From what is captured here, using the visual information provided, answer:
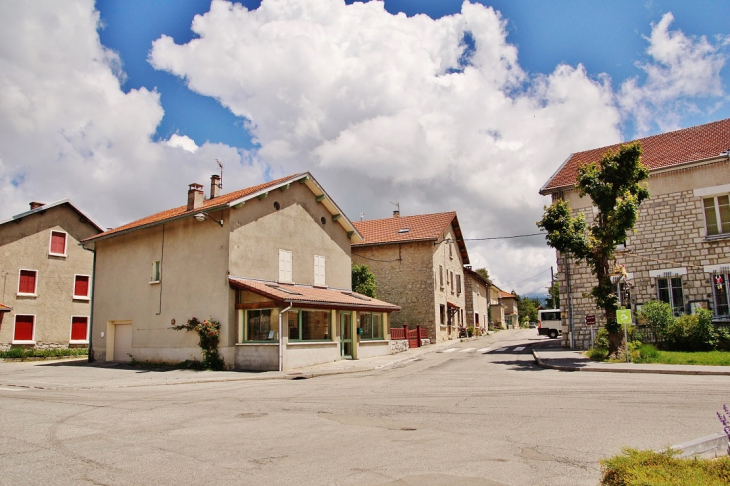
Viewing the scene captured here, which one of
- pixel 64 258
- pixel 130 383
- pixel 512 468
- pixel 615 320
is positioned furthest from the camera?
pixel 64 258

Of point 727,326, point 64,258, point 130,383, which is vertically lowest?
point 130,383

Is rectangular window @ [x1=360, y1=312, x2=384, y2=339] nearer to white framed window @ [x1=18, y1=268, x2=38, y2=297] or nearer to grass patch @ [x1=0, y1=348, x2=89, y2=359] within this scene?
grass patch @ [x1=0, y1=348, x2=89, y2=359]

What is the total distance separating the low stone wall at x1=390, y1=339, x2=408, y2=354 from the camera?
2548 cm

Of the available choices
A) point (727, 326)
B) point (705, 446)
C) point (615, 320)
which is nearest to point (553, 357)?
point (615, 320)

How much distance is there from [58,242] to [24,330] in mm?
5462

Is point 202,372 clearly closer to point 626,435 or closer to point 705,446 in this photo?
point 626,435

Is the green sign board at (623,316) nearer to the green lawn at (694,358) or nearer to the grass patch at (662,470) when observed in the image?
the green lawn at (694,358)

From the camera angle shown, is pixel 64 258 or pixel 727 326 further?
pixel 64 258

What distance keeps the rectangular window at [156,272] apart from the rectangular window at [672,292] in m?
21.1

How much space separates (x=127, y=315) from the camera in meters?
22.8

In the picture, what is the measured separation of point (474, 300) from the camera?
146ft

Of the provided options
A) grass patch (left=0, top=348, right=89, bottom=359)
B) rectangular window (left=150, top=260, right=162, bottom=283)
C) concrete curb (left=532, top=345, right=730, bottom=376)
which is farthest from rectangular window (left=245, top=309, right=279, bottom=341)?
grass patch (left=0, top=348, right=89, bottom=359)

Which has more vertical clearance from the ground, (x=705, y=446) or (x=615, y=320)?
(x=615, y=320)

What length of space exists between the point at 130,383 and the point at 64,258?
19.2m
